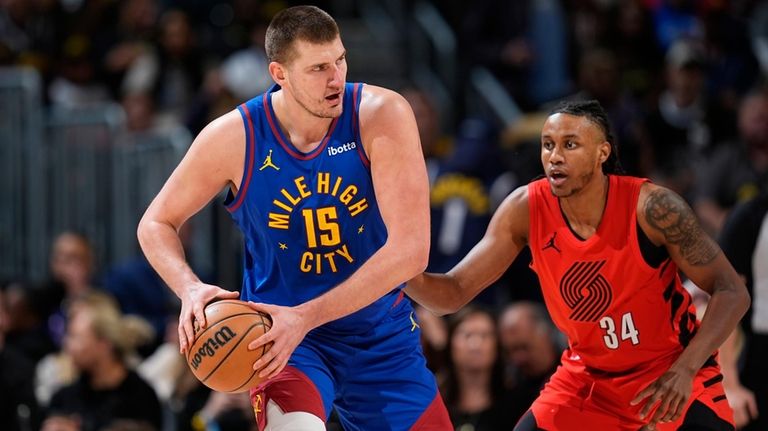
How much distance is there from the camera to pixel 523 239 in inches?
228

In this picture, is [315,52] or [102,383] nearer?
[315,52]

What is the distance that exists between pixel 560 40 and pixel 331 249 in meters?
7.28

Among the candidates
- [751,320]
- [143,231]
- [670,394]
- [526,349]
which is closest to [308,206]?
[143,231]

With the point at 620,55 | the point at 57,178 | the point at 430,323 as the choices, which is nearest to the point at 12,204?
the point at 57,178

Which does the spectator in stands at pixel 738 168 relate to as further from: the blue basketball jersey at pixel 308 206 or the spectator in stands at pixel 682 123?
the blue basketball jersey at pixel 308 206

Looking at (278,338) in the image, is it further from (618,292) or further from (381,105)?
(618,292)

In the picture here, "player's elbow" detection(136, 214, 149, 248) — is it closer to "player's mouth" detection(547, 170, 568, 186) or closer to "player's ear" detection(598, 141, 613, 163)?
"player's mouth" detection(547, 170, 568, 186)

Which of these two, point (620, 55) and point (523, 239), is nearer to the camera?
point (523, 239)

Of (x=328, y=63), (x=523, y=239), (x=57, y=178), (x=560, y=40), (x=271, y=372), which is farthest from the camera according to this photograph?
(x=560, y=40)

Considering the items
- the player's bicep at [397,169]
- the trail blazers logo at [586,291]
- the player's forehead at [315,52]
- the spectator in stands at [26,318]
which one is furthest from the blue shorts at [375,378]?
the spectator in stands at [26,318]

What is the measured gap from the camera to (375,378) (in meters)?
5.39

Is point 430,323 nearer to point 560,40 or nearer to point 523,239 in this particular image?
point 523,239

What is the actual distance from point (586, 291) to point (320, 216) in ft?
3.74

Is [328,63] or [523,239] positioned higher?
[328,63]
